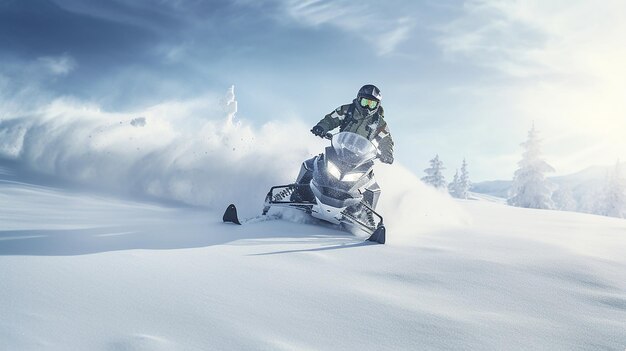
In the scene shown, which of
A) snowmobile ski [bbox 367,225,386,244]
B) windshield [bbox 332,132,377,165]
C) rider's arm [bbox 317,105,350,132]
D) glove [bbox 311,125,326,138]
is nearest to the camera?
snowmobile ski [bbox 367,225,386,244]

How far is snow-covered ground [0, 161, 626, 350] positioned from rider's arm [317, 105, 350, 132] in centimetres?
319

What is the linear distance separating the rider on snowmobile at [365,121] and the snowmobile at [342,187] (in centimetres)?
83

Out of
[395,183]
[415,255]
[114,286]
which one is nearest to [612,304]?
[415,255]

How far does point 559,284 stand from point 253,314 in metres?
3.32

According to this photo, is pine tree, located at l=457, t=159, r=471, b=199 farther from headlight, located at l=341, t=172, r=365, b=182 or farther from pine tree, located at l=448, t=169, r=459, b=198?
headlight, located at l=341, t=172, r=365, b=182

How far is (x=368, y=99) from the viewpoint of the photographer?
8.14 meters

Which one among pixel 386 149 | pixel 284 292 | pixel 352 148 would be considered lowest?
pixel 284 292

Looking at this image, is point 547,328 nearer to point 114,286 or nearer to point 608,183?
point 114,286

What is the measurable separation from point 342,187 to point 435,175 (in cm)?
4432

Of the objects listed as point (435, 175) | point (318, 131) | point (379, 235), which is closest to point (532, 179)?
point (435, 175)

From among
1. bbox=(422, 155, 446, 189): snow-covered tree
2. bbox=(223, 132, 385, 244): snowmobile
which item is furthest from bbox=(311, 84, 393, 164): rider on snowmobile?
bbox=(422, 155, 446, 189): snow-covered tree

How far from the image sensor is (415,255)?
5246mm

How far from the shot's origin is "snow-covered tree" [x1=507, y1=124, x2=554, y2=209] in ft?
130

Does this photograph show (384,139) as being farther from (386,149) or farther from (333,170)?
(333,170)
